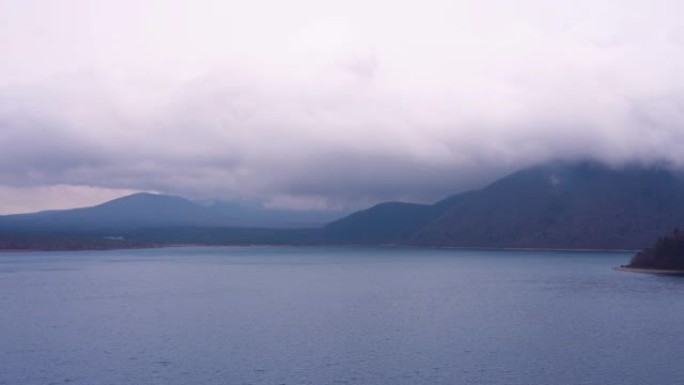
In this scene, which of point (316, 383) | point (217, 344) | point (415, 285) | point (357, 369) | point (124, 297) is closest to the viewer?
point (316, 383)

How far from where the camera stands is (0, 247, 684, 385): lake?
137ft

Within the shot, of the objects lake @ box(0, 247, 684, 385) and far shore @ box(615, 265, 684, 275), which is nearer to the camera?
lake @ box(0, 247, 684, 385)

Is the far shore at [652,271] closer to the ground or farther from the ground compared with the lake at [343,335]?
farther from the ground

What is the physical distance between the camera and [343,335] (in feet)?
182

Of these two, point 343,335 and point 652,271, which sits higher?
point 652,271

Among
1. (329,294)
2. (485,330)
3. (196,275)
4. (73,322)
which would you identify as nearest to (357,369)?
(485,330)

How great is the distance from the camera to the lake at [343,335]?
4181 centimetres

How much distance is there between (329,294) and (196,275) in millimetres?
49224

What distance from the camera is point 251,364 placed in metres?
44.2

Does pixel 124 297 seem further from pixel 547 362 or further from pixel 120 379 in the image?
pixel 547 362

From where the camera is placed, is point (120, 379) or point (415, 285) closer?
point (120, 379)

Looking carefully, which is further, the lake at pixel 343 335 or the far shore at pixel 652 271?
the far shore at pixel 652 271

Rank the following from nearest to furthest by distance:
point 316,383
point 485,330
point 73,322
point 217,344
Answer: point 316,383 < point 217,344 < point 485,330 < point 73,322

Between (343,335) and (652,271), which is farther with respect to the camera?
(652,271)
